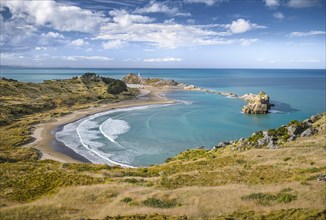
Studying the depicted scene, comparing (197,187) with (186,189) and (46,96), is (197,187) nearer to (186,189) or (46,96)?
(186,189)

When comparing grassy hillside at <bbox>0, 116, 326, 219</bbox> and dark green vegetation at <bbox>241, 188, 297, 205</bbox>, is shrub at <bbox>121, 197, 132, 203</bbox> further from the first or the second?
dark green vegetation at <bbox>241, 188, 297, 205</bbox>

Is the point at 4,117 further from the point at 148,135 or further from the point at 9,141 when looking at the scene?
the point at 148,135

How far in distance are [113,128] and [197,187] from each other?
4945 cm

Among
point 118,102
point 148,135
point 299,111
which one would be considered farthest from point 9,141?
point 299,111

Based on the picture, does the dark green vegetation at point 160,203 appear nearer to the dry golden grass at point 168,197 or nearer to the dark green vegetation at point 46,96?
the dry golden grass at point 168,197

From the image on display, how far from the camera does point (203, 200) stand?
21688 mm

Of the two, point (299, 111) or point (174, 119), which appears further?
point (299, 111)

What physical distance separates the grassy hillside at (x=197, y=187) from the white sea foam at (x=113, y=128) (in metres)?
23.4

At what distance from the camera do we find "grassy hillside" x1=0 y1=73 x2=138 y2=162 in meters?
56.1

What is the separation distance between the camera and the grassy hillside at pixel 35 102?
56.1 metres

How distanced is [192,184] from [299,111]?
8018cm

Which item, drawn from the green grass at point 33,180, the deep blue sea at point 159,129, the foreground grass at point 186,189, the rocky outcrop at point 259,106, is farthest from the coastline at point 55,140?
the rocky outcrop at point 259,106

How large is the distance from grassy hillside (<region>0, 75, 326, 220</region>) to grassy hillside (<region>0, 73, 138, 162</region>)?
41.9 feet

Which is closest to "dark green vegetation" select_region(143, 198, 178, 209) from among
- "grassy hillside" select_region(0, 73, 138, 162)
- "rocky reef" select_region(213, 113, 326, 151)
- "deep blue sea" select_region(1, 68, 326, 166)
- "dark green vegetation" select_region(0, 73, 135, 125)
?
"rocky reef" select_region(213, 113, 326, 151)
